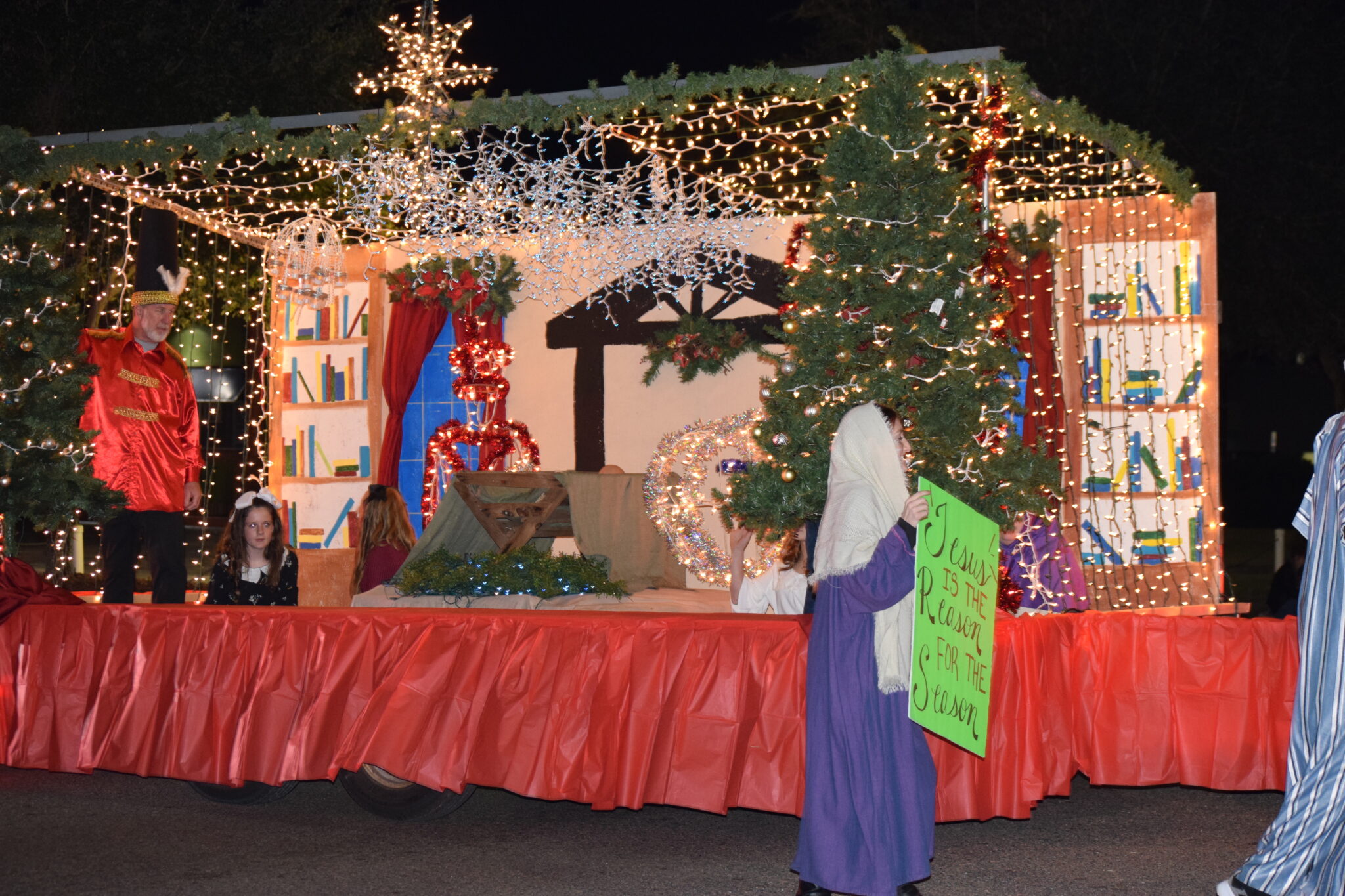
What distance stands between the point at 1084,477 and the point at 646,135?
427 centimetres

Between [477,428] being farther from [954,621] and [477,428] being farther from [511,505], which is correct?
[954,621]

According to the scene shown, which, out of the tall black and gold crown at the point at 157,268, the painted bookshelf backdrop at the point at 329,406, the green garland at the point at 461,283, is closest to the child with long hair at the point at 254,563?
the tall black and gold crown at the point at 157,268

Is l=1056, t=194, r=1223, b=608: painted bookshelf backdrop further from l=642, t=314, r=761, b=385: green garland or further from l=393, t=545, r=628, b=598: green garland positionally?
l=393, t=545, r=628, b=598: green garland

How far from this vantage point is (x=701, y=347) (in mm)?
11695

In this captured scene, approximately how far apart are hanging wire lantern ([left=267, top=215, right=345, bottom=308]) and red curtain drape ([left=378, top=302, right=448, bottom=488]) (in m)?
0.69

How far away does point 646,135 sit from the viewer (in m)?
9.07

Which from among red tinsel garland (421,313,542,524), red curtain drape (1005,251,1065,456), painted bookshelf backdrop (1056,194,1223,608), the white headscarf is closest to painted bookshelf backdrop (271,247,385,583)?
red tinsel garland (421,313,542,524)

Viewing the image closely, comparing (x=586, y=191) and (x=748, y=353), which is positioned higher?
(x=586, y=191)

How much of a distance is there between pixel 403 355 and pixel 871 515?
28.1 ft

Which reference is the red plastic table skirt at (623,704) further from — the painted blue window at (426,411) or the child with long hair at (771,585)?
the painted blue window at (426,411)

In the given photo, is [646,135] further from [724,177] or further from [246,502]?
[246,502]

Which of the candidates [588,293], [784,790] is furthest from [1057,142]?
[784,790]

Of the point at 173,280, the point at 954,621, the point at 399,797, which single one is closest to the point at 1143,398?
the point at 954,621

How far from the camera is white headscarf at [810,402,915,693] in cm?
450
